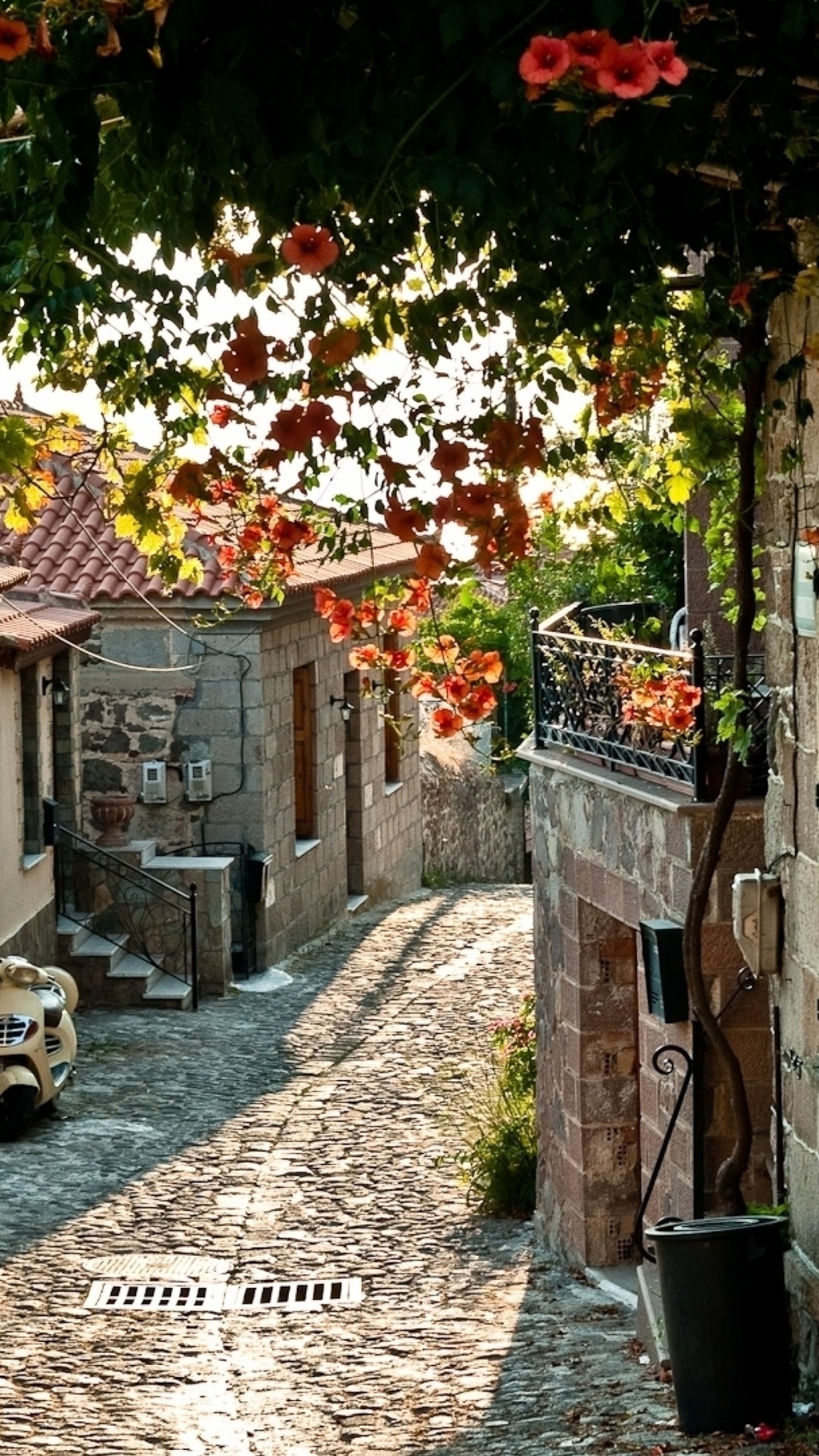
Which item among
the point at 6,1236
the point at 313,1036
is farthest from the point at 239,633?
the point at 6,1236

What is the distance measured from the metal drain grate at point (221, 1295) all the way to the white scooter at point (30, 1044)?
2.44 meters

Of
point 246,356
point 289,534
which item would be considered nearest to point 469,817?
point 289,534

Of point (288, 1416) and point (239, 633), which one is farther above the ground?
point (239, 633)

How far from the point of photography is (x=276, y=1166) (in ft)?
36.7

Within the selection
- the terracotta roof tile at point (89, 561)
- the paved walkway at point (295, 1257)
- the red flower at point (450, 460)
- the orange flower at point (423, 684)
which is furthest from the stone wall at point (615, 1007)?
the terracotta roof tile at point (89, 561)

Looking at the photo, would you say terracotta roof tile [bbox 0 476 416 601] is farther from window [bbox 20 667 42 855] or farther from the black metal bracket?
the black metal bracket

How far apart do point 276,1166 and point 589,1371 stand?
13.6 ft

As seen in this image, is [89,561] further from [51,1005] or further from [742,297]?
[742,297]

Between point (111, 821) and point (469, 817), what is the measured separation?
9757 millimetres

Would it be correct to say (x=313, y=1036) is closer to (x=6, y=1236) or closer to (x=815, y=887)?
→ (x=6, y=1236)

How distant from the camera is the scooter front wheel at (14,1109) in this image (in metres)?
11.3

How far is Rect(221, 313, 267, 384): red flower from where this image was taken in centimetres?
454

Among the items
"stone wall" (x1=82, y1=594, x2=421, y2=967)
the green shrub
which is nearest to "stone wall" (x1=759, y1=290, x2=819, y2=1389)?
the green shrub

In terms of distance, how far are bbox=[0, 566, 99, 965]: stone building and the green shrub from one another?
357cm
